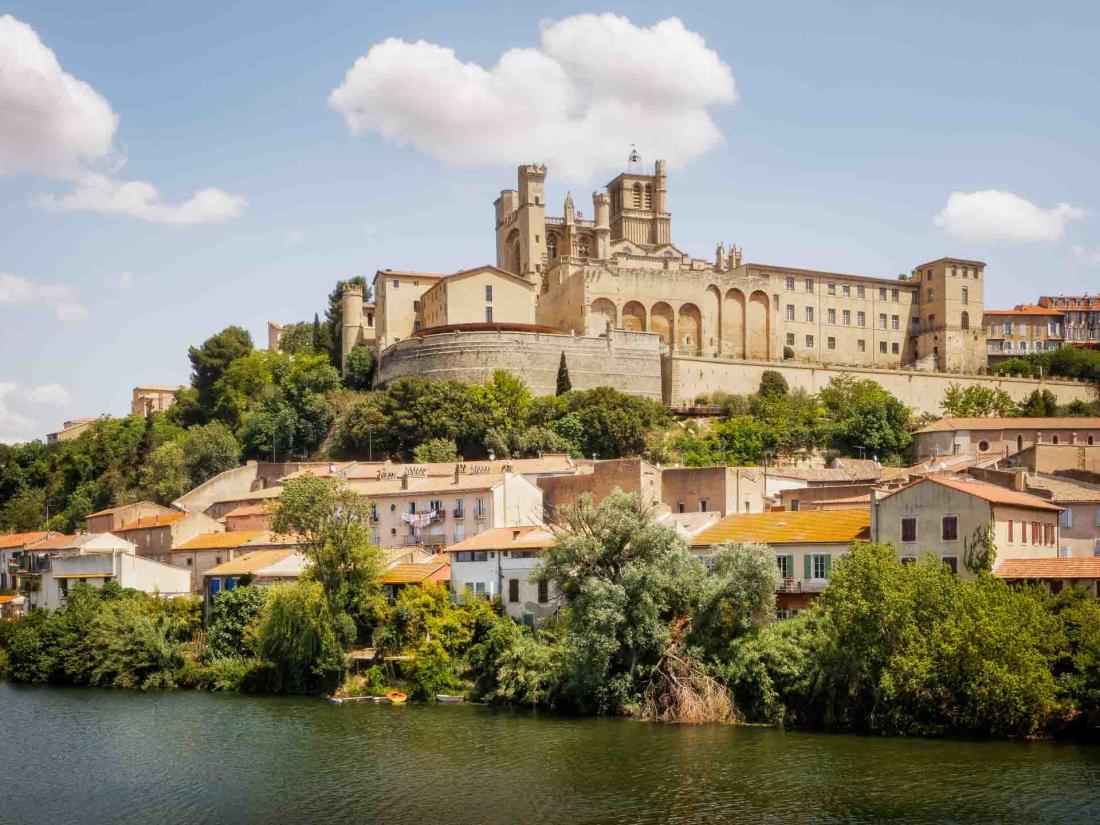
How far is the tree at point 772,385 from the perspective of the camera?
3369 inches

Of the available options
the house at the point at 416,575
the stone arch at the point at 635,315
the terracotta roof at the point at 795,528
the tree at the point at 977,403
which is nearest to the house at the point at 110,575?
the house at the point at 416,575

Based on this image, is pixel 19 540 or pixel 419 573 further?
pixel 19 540

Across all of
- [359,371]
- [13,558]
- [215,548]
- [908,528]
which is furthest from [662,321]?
[908,528]

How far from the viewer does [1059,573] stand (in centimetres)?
3434

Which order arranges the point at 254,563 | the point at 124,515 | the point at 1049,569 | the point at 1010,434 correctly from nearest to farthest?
the point at 1049,569
the point at 254,563
the point at 124,515
the point at 1010,434

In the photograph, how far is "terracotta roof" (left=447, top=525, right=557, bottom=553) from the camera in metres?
43.4

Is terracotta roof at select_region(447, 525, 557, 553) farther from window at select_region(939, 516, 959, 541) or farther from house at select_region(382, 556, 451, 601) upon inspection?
window at select_region(939, 516, 959, 541)

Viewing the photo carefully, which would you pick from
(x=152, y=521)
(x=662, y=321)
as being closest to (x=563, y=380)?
(x=662, y=321)

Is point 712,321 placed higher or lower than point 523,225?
lower

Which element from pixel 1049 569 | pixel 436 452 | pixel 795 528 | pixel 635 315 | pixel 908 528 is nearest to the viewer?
pixel 1049 569

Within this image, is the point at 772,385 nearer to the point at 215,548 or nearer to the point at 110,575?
the point at 215,548

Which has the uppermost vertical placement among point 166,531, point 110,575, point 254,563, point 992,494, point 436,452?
point 436,452

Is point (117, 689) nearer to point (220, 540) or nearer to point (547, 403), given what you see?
point (220, 540)

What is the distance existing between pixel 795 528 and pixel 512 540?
9.74 meters
